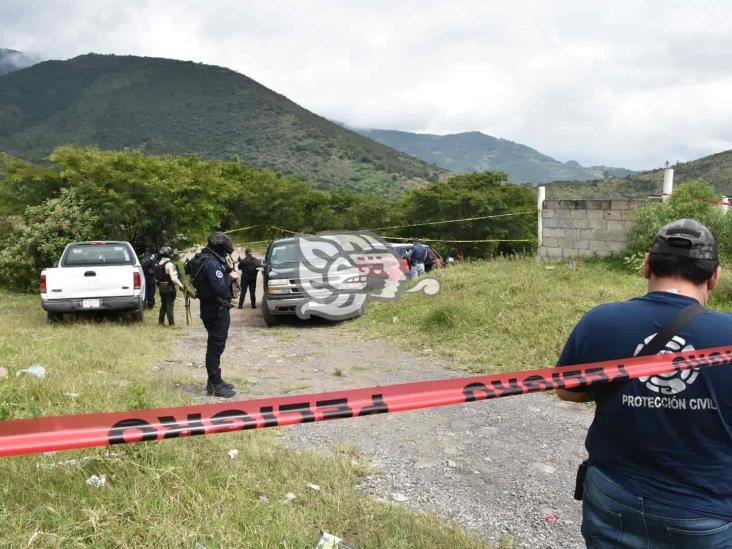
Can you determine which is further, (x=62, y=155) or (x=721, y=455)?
(x=62, y=155)

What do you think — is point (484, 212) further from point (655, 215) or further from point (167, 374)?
point (167, 374)

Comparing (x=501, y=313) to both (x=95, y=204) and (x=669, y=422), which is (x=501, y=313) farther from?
(x=95, y=204)

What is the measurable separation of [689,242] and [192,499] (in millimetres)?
2621

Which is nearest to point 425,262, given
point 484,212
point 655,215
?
point 655,215

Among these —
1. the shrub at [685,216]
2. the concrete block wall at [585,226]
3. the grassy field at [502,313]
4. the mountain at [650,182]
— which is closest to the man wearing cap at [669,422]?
the grassy field at [502,313]

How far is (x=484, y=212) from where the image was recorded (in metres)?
37.8

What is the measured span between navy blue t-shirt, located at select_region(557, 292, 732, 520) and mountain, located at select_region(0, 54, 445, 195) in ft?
266

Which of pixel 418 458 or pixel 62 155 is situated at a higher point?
pixel 62 155

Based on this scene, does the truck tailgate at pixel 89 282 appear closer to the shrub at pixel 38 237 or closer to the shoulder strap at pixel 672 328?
the shrub at pixel 38 237

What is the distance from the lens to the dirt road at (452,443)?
3.41m

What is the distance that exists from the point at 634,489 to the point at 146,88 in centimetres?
14733

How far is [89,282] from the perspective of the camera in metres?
9.39
